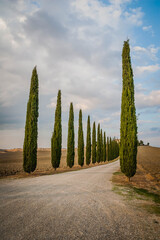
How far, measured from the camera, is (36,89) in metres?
14.9

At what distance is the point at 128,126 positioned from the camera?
33.4 feet

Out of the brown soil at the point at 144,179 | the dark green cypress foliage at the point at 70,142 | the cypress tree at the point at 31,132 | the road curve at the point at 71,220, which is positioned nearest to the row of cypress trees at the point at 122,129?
the cypress tree at the point at 31,132

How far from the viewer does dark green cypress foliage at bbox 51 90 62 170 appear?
723 inches

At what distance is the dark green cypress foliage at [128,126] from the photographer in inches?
384

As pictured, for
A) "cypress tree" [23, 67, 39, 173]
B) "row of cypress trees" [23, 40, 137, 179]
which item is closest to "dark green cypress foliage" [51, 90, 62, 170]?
"row of cypress trees" [23, 40, 137, 179]

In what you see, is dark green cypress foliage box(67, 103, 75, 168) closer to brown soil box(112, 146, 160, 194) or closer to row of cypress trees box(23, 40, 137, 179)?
row of cypress trees box(23, 40, 137, 179)

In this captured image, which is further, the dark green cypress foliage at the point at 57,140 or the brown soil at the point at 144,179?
the dark green cypress foliage at the point at 57,140

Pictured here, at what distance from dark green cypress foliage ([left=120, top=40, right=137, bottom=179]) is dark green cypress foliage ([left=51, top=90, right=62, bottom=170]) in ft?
34.3

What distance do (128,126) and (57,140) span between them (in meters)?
11.5

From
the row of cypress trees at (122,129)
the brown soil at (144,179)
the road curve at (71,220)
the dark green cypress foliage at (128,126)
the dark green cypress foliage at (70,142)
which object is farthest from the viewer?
the dark green cypress foliage at (70,142)

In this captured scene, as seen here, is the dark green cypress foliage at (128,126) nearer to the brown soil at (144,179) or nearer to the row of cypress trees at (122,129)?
the row of cypress trees at (122,129)

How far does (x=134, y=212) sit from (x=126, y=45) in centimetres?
1231

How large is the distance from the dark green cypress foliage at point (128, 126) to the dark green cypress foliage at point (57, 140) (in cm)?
1044

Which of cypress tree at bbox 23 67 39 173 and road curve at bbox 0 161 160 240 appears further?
cypress tree at bbox 23 67 39 173
